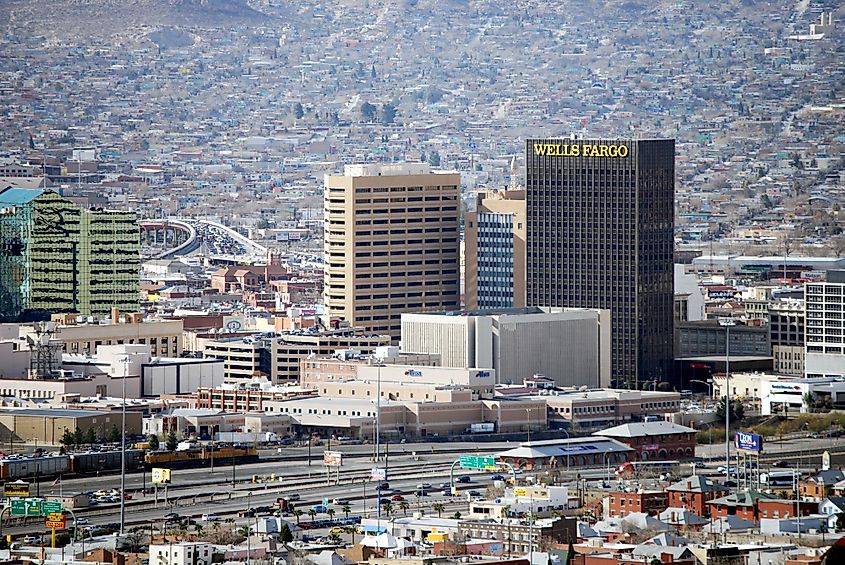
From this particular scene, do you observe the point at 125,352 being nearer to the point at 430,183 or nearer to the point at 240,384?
the point at 240,384

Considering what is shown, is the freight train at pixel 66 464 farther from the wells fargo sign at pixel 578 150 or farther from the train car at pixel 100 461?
the wells fargo sign at pixel 578 150

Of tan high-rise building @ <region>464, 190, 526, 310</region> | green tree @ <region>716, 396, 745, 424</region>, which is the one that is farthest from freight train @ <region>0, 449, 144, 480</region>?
tan high-rise building @ <region>464, 190, 526, 310</region>

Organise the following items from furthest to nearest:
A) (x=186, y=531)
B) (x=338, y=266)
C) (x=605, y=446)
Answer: (x=338, y=266)
(x=605, y=446)
(x=186, y=531)

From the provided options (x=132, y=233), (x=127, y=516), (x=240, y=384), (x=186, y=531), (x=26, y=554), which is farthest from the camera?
(x=132, y=233)

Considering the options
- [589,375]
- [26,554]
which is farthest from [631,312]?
[26,554]

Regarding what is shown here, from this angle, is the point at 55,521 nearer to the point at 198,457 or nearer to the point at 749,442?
the point at 749,442

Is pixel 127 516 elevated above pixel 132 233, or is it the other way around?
pixel 132 233

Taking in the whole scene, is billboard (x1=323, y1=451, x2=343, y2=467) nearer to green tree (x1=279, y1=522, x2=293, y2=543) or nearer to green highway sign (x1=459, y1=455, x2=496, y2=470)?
green highway sign (x1=459, y1=455, x2=496, y2=470)
